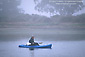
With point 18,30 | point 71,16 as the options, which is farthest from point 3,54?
point 71,16

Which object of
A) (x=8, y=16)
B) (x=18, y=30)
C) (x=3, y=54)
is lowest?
(x=3, y=54)

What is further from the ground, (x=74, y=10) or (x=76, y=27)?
(x=74, y=10)

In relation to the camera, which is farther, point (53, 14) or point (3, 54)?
point (53, 14)

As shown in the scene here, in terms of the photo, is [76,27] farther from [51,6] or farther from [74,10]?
[51,6]

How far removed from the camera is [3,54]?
33.1 feet

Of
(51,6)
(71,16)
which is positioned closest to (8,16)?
(51,6)

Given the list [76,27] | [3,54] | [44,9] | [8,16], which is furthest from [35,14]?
[3,54]

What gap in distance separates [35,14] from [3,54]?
1189cm

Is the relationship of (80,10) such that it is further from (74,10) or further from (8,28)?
(8,28)

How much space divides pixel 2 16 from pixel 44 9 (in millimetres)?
4136

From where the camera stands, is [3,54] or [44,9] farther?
[44,9]

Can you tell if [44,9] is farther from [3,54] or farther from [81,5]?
[3,54]

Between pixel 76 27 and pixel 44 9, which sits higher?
pixel 44 9

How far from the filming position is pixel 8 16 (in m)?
21.4
